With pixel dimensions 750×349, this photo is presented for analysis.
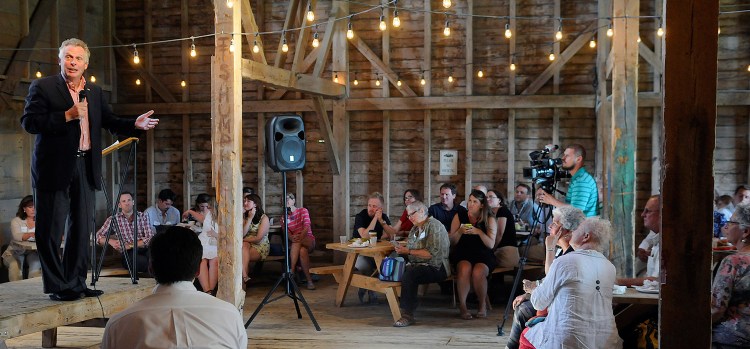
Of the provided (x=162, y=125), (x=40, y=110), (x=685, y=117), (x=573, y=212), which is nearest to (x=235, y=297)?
(x=40, y=110)

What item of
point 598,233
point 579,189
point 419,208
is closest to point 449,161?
point 419,208

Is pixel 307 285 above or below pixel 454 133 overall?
below

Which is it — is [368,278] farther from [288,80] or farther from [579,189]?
[288,80]

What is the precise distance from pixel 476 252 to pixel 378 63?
13.8 ft

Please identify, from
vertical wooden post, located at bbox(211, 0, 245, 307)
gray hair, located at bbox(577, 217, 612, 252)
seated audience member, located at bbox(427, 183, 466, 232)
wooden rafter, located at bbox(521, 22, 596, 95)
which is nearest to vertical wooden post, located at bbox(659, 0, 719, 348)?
gray hair, located at bbox(577, 217, 612, 252)

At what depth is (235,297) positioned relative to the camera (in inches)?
245

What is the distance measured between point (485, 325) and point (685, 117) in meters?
4.18

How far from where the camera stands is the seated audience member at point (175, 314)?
210 cm

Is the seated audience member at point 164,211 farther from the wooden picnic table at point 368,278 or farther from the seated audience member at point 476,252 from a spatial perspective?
the seated audience member at point 476,252

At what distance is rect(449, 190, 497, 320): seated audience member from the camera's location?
6773 mm

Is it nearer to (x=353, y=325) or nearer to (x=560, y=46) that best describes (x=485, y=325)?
(x=353, y=325)

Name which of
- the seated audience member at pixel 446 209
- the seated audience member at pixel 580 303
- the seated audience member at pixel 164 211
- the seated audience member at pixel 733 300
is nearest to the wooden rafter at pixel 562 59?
the seated audience member at pixel 446 209

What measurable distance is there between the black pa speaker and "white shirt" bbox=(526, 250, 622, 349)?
3.11m

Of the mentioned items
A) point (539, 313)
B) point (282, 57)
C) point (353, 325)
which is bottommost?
point (353, 325)
